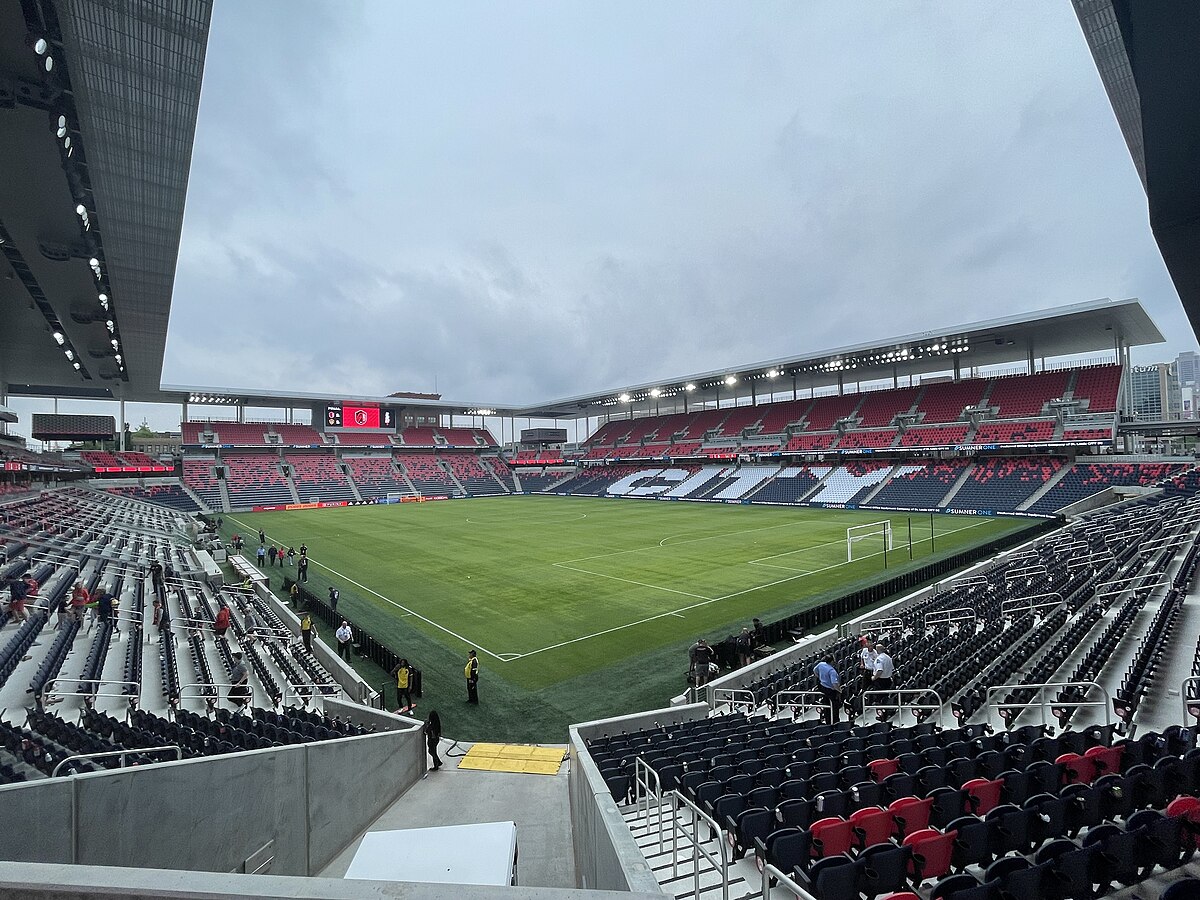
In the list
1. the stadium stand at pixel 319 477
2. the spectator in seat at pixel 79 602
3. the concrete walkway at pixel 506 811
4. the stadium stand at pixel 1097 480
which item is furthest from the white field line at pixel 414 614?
the stadium stand at pixel 1097 480

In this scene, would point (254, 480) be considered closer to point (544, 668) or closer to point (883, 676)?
point (544, 668)

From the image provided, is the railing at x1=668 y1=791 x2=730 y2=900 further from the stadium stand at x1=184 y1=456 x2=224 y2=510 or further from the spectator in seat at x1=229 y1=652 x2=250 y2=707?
the stadium stand at x1=184 y1=456 x2=224 y2=510

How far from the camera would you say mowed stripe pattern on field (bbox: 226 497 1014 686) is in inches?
704

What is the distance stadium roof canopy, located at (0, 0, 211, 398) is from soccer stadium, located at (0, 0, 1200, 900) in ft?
0.24

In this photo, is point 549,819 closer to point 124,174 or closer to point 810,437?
point 124,174

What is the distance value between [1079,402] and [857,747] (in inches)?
2009

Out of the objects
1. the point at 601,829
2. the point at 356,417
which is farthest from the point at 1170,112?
the point at 356,417

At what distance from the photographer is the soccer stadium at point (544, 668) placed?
15.4ft

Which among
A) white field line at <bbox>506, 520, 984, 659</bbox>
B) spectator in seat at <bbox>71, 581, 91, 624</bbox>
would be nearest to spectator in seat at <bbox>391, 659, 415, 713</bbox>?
white field line at <bbox>506, 520, 984, 659</bbox>

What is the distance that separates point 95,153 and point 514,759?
49.3 feet

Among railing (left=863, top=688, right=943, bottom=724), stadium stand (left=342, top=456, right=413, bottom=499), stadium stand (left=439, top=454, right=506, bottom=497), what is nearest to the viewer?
railing (left=863, top=688, right=943, bottom=724)

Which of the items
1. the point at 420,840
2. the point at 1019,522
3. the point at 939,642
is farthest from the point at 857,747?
the point at 1019,522

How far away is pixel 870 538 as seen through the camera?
33438 millimetres

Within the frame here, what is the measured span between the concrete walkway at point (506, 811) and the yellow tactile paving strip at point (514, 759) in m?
0.16
